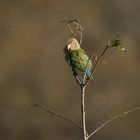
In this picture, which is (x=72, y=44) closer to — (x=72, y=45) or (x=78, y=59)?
(x=72, y=45)

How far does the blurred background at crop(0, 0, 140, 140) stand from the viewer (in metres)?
12.3

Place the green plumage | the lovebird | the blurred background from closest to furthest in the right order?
the lovebird
the green plumage
the blurred background

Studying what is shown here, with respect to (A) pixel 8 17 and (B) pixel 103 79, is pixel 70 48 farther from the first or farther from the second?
(A) pixel 8 17

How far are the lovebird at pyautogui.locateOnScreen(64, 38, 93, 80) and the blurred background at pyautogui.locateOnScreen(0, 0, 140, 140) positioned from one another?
6.90 metres

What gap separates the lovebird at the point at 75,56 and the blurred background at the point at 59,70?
690 cm

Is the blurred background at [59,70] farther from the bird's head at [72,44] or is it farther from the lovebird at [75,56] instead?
the bird's head at [72,44]

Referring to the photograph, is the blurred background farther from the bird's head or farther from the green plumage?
the bird's head

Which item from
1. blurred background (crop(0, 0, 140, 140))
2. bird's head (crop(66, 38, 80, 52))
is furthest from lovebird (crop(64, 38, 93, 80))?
blurred background (crop(0, 0, 140, 140))

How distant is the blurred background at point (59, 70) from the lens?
40.4ft

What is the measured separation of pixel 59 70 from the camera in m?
14.1

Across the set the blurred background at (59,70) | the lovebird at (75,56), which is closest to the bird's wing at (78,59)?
the lovebird at (75,56)

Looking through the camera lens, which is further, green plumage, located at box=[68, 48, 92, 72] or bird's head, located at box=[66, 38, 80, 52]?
green plumage, located at box=[68, 48, 92, 72]

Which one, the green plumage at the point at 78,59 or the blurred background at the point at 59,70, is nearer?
the green plumage at the point at 78,59

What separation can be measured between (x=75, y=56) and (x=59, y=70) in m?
9.79
